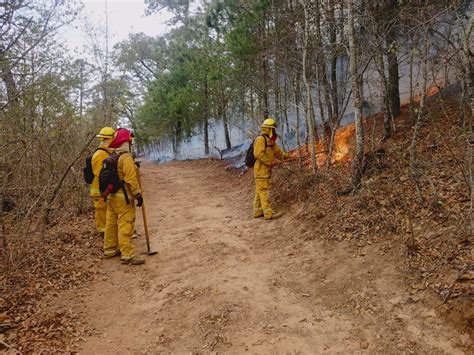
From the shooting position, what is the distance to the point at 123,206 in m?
6.02

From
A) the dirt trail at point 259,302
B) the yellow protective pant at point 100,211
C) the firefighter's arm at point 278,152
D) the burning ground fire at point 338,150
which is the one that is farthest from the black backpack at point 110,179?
the burning ground fire at point 338,150

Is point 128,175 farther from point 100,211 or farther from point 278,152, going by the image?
point 278,152

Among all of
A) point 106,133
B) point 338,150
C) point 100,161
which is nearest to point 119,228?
point 100,161

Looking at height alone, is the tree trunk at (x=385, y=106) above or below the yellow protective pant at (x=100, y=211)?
above

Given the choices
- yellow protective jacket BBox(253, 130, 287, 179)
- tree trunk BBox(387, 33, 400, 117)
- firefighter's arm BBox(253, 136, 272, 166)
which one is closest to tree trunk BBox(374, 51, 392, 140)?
tree trunk BBox(387, 33, 400, 117)

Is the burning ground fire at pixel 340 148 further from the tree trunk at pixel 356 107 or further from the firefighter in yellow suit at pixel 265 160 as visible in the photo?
the tree trunk at pixel 356 107

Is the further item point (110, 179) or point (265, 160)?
point (265, 160)

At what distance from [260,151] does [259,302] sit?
4.12 metres

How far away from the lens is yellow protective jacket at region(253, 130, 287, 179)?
7848mm

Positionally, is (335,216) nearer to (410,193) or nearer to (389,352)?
(410,193)

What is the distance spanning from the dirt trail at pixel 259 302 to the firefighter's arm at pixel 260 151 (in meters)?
1.73

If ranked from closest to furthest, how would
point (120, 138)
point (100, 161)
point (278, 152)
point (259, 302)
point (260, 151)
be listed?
point (259, 302)
point (120, 138)
point (100, 161)
point (260, 151)
point (278, 152)

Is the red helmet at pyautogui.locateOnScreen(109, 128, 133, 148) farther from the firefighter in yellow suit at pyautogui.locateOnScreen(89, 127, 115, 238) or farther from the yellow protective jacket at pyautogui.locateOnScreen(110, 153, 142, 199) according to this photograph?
the firefighter in yellow suit at pyautogui.locateOnScreen(89, 127, 115, 238)

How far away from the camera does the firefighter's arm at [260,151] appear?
7836mm
